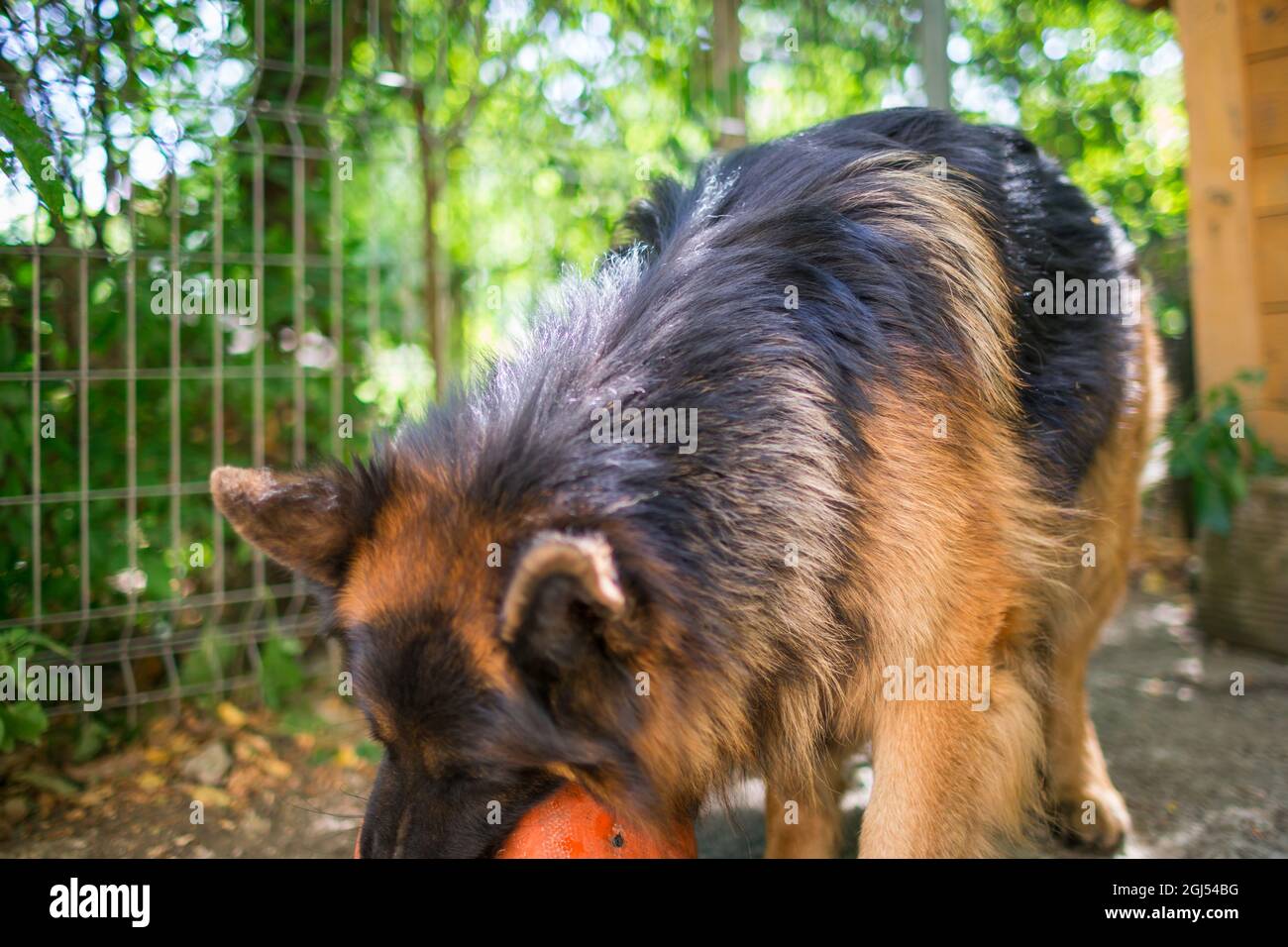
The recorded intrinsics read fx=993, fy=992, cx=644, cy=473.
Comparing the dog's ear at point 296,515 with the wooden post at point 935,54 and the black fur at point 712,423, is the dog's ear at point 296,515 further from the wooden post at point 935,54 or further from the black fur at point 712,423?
the wooden post at point 935,54

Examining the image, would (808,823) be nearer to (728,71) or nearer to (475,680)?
(475,680)

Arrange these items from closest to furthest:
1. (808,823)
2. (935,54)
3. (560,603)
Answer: (560,603)
(808,823)
(935,54)

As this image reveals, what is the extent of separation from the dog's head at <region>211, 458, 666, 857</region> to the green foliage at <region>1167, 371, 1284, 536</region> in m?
3.90

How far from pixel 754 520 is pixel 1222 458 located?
12.3ft

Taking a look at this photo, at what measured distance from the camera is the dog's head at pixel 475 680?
2.14 m

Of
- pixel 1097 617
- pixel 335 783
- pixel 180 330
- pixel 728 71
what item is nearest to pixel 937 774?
pixel 1097 617

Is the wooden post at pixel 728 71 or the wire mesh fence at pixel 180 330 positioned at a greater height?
the wooden post at pixel 728 71

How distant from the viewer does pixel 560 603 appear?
200 centimetres

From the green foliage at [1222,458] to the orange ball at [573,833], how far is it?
→ 12.6 ft

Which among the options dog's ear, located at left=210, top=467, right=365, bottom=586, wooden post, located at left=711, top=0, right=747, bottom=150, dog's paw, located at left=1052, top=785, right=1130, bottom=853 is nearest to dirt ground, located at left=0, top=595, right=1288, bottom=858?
A: dog's paw, located at left=1052, top=785, right=1130, bottom=853

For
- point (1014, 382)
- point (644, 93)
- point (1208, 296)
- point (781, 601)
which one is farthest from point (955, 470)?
point (644, 93)

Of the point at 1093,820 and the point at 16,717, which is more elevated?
the point at 16,717

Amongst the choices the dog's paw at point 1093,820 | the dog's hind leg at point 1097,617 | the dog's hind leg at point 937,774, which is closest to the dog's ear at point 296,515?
the dog's hind leg at point 937,774
